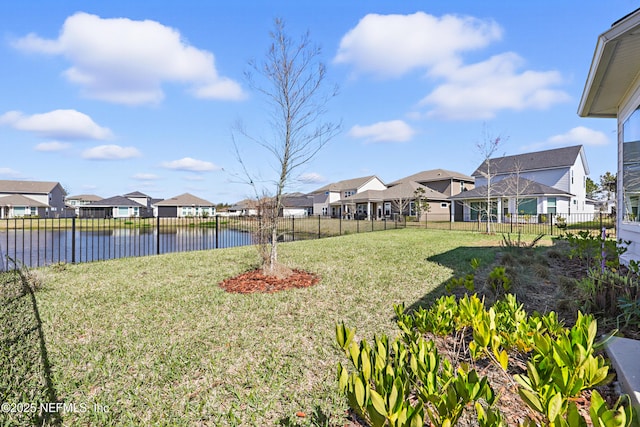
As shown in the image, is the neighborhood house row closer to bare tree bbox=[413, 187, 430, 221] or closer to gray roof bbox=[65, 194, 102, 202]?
bare tree bbox=[413, 187, 430, 221]

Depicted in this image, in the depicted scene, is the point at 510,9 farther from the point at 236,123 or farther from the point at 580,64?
the point at 236,123

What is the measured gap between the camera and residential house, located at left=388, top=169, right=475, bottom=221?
31289mm

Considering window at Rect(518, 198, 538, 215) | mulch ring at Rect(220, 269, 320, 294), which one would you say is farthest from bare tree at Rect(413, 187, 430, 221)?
mulch ring at Rect(220, 269, 320, 294)

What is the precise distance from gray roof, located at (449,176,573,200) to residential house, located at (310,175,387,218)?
11226 mm

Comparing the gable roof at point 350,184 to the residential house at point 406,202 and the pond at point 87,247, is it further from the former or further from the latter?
the pond at point 87,247

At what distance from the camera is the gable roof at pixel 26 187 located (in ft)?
155

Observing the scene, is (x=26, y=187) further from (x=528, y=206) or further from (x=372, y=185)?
(x=528, y=206)

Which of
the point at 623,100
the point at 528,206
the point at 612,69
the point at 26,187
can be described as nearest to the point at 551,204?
the point at 528,206

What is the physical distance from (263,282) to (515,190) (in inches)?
1008

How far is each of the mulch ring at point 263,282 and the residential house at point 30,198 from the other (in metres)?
47.8

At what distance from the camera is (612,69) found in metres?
5.10

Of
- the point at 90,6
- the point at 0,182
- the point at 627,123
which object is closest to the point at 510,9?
the point at 627,123

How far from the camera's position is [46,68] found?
8.76 metres

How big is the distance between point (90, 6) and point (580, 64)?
1316 cm
